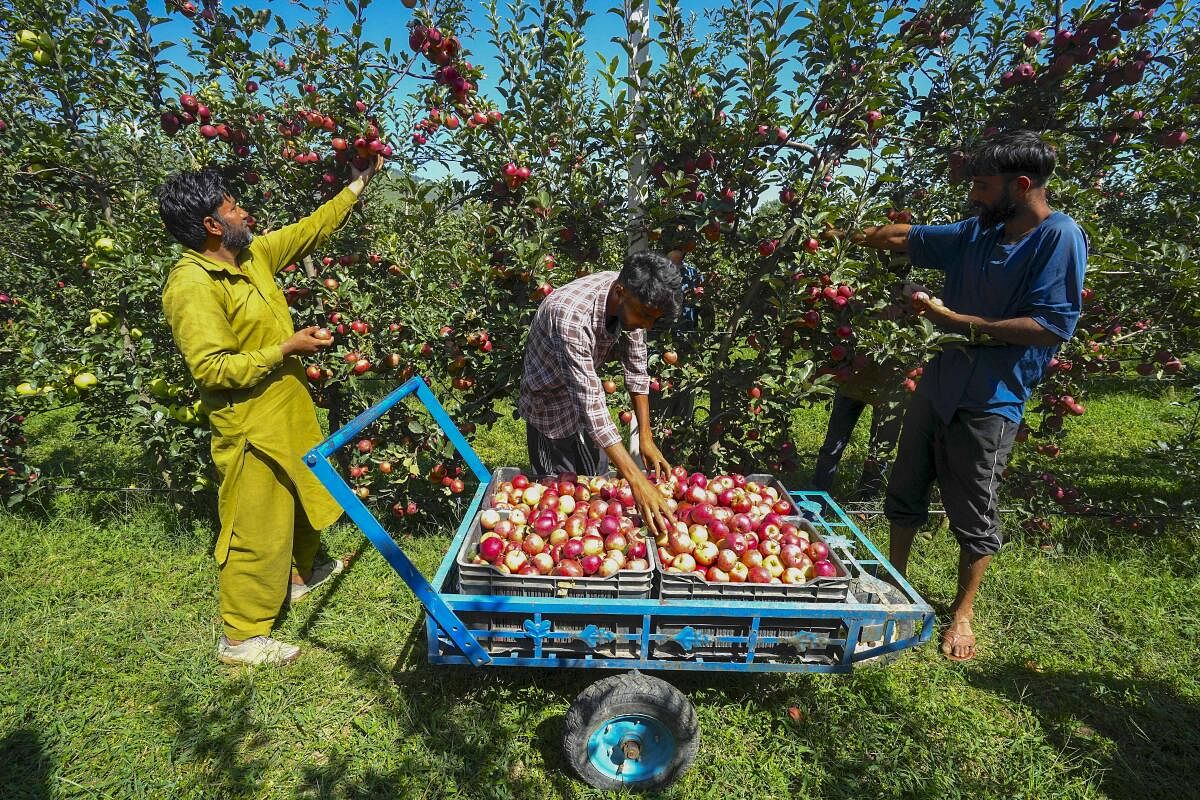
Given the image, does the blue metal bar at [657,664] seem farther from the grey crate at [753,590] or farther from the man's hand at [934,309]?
the man's hand at [934,309]

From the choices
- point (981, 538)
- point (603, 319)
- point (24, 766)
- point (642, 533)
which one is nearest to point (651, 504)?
point (642, 533)

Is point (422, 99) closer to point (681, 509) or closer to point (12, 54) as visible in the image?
point (12, 54)

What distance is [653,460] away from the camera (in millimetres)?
2988

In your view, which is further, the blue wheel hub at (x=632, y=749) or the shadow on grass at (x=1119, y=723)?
the shadow on grass at (x=1119, y=723)

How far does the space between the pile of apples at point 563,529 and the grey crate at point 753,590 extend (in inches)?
4.9

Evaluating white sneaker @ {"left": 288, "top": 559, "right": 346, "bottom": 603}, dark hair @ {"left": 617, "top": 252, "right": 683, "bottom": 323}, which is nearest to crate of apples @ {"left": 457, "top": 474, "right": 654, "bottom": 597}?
dark hair @ {"left": 617, "top": 252, "right": 683, "bottom": 323}

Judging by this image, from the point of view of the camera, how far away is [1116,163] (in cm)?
371

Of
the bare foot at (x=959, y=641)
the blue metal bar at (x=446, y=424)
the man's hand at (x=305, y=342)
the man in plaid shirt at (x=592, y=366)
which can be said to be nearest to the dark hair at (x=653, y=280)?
the man in plaid shirt at (x=592, y=366)

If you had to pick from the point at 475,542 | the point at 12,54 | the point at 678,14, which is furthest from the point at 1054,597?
the point at 12,54

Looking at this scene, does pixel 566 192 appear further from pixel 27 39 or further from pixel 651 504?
pixel 27 39

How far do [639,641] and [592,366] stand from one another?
112 cm

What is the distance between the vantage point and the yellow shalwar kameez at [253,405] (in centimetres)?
247

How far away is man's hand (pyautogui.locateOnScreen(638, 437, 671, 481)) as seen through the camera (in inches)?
116

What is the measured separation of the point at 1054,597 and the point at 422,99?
489cm
